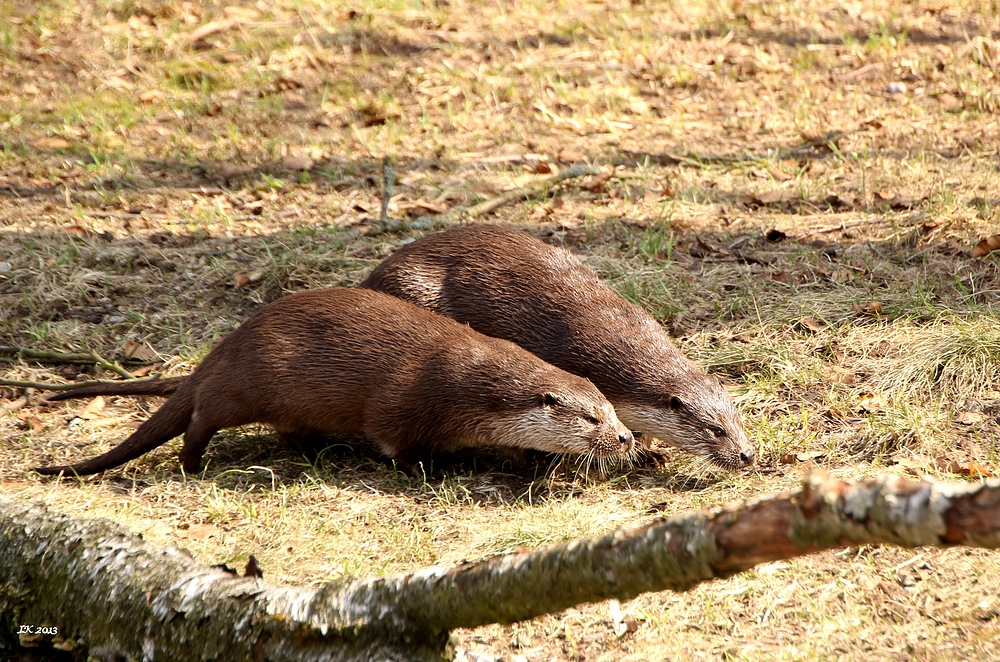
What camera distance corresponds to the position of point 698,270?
5.01 m

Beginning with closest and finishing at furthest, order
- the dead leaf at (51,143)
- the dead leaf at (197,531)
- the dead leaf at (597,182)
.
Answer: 1. the dead leaf at (197,531)
2. the dead leaf at (597,182)
3. the dead leaf at (51,143)

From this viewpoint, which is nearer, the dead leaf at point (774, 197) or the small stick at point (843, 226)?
the small stick at point (843, 226)

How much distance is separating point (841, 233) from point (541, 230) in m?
1.55

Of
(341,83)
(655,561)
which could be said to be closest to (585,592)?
(655,561)

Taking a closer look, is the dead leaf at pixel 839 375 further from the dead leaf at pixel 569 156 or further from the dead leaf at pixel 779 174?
the dead leaf at pixel 569 156

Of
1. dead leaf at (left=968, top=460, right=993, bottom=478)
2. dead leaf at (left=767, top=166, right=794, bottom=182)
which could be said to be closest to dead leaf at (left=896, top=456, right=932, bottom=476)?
dead leaf at (left=968, top=460, right=993, bottom=478)

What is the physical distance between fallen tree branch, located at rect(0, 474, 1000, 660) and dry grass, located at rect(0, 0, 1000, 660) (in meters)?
0.48

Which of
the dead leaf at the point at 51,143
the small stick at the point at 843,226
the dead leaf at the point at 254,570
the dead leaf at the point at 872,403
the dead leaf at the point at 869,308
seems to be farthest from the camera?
the dead leaf at the point at 51,143

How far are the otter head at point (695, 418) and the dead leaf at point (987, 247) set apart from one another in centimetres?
181

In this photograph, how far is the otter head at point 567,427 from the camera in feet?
11.9

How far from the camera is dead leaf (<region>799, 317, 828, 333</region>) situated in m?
4.39

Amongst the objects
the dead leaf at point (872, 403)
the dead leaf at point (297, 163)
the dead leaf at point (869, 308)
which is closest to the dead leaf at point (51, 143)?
the dead leaf at point (297, 163)

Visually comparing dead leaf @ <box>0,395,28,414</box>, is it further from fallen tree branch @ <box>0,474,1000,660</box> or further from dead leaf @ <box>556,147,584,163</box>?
dead leaf @ <box>556,147,584,163</box>

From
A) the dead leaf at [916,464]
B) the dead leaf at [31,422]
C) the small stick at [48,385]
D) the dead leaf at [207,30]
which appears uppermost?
the dead leaf at [207,30]
